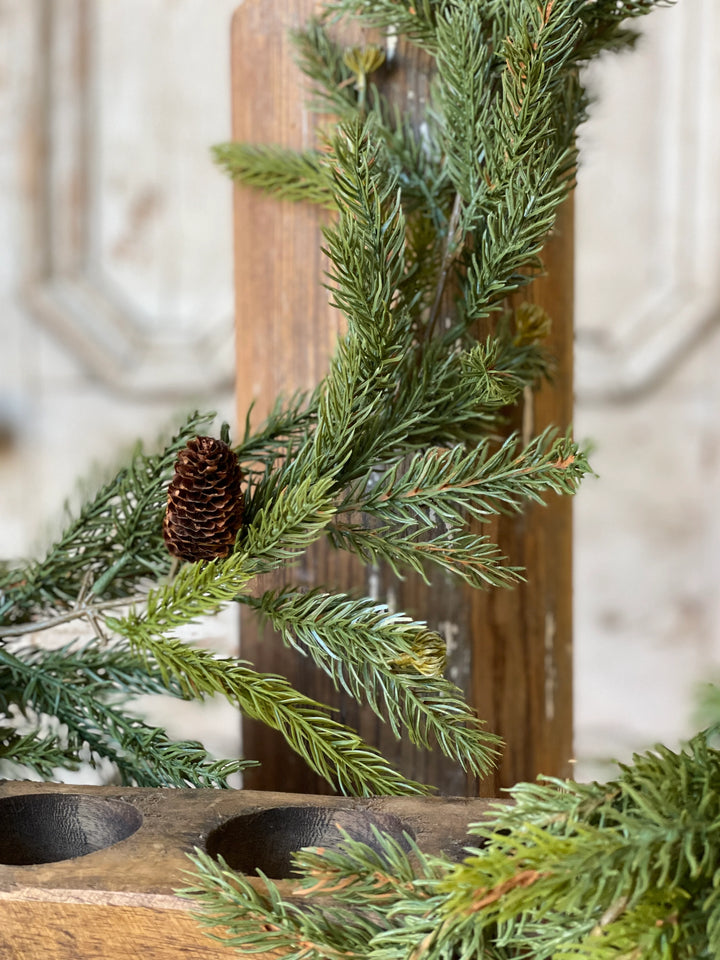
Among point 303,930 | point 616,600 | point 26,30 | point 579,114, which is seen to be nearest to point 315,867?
point 303,930

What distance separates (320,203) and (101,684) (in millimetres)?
199

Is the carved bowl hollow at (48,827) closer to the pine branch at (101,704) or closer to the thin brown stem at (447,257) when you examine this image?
the pine branch at (101,704)

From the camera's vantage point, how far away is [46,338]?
45.4 inches

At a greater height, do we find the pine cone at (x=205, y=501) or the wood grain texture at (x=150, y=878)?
the pine cone at (x=205, y=501)

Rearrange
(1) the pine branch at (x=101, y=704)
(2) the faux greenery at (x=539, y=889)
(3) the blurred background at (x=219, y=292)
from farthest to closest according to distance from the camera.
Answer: (3) the blurred background at (x=219, y=292) → (1) the pine branch at (x=101, y=704) → (2) the faux greenery at (x=539, y=889)

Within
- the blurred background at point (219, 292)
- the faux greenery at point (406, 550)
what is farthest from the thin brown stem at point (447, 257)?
the blurred background at point (219, 292)

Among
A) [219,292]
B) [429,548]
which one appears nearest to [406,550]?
[429,548]

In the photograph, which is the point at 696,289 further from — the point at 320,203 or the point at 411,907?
the point at 411,907

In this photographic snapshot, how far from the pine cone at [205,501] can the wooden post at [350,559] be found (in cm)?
11

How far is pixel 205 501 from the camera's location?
0.27 meters

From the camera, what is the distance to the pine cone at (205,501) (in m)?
0.27

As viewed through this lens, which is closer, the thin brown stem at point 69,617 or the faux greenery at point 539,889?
the faux greenery at point 539,889

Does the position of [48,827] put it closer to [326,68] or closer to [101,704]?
[101,704]

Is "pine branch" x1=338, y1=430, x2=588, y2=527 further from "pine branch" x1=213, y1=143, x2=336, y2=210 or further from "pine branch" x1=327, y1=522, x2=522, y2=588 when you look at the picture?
"pine branch" x1=213, y1=143, x2=336, y2=210
